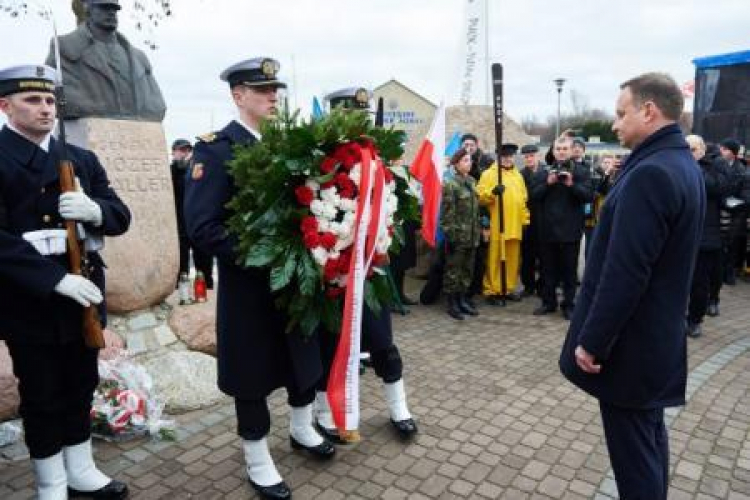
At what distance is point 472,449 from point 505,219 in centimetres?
412

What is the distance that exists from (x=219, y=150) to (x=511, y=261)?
17.3 ft

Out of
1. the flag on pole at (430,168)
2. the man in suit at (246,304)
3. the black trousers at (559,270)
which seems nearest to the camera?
the man in suit at (246,304)

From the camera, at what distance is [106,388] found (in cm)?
403

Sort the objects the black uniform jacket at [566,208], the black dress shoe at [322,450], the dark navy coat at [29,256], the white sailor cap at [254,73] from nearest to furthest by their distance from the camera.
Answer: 1. the dark navy coat at [29,256]
2. the white sailor cap at [254,73]
3. the black dress shoe at [322,450]
4. the black uniform jacket at [566,208]

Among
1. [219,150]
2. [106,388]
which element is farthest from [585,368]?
[106,388]

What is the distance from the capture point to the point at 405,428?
3797 millimetres

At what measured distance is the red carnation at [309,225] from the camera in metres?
2.78

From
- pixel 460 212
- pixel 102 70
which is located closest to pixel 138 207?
pixel 102 70

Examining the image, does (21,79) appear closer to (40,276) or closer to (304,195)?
(40,276)

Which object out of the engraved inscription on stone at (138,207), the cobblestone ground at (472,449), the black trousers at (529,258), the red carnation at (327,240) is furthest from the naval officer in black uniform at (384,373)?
the black trousers at (529,258)

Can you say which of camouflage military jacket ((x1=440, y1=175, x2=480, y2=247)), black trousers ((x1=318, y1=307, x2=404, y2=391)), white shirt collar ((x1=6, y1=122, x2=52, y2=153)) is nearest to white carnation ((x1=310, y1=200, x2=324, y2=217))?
black trousers ((x1=318, y1=307, x2=404, y2=391))

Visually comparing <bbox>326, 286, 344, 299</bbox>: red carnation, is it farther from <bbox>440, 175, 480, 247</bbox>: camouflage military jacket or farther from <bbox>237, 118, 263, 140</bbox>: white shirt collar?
<bbox>440, 175, 480, 247</bbox>: camouflage military jacket

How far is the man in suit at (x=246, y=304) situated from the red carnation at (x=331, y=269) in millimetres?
365

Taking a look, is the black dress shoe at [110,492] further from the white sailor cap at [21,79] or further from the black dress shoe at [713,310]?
the black dress shoe at [713,310]
